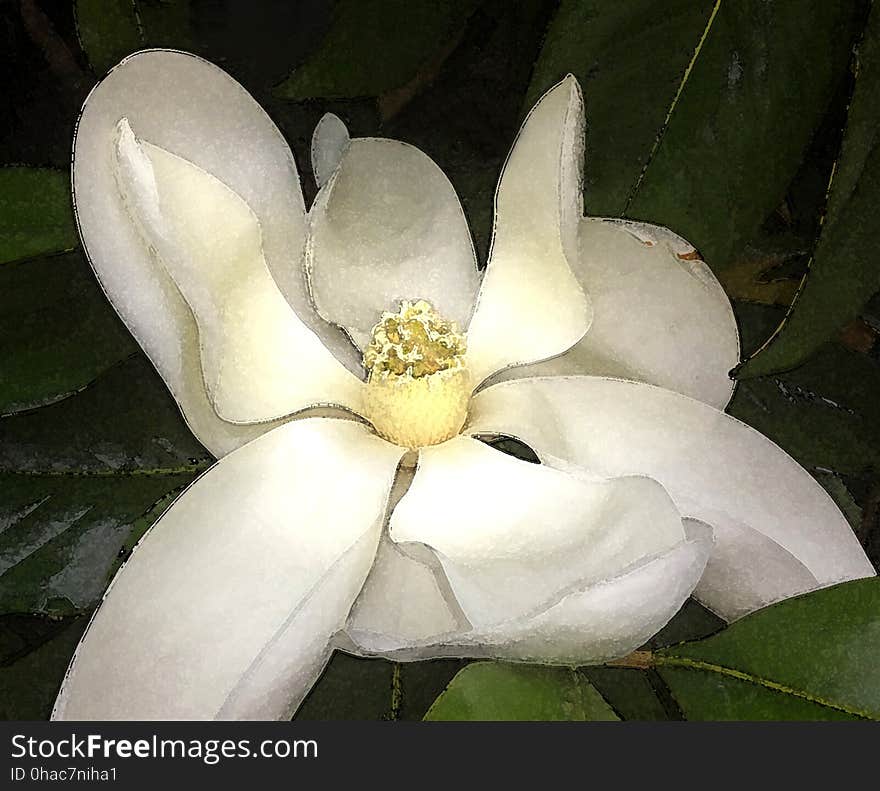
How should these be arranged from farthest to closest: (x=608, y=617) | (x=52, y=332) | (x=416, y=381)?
Answer: (x=52, y=332) < (x=416, y=381) < (x=608, y=617)

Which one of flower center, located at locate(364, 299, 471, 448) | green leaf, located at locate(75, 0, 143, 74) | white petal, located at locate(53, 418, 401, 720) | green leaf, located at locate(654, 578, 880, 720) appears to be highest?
green leaf, located at locate(75, 0, 143, 74)

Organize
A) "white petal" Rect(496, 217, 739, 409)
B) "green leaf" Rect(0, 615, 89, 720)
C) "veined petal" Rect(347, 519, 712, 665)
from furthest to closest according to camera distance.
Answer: "green leaf" Rect(0, 615, 89, 720) < "white petal" Rect(496, 217, 739, 409) < "veined petal" Rect(347, 519, 712, 665)

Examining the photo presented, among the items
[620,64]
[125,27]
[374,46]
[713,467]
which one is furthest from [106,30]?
[713,467]

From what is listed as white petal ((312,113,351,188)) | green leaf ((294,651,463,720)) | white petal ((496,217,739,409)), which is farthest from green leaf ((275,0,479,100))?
green leaf ((294,651,463,720))

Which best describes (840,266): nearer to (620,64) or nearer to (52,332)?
(620,64)

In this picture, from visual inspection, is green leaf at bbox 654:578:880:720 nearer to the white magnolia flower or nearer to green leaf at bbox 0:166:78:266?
the white magnolia flower

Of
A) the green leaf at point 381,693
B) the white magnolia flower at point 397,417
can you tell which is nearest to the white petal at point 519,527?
the white magnolia flower at point 397,417
